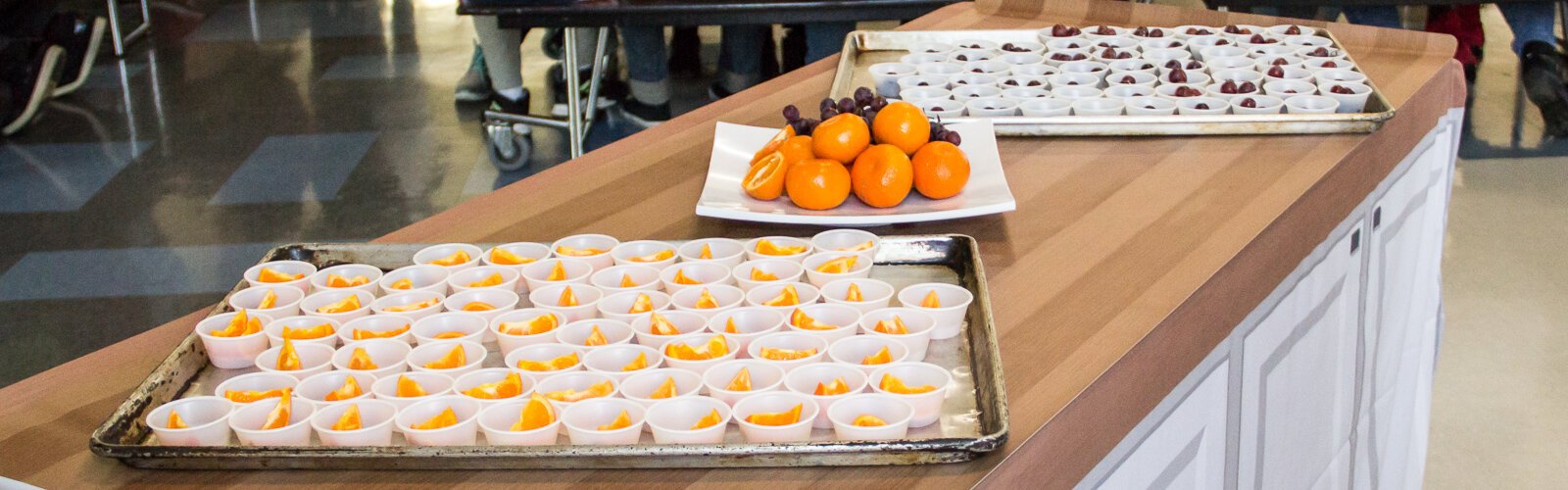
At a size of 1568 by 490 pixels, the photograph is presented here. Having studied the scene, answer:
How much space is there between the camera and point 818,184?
150 centimetres

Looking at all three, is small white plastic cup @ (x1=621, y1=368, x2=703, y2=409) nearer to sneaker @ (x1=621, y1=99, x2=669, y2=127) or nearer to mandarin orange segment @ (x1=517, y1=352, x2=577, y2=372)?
mandarin orange segment @ (x1=517, y1=352, x2=577, y2=372)

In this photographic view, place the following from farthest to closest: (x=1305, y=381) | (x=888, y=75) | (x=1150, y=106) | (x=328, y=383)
Result: (x=888, y=75) → (x=1150, y=106) → (x=1305, y=381) → (x=328, y=383)

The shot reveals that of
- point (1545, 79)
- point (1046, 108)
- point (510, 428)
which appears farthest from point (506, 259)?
point (1545, 79)

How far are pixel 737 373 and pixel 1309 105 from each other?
1.08m

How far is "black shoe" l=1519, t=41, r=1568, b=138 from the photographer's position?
4.32 m

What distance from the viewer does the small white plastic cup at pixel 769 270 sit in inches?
50.0

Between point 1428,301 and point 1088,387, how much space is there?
1.45m

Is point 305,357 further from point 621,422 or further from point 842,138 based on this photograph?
point 842,138

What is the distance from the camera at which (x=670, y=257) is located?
134 cm

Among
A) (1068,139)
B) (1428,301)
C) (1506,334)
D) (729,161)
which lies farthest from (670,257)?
(1506,334)

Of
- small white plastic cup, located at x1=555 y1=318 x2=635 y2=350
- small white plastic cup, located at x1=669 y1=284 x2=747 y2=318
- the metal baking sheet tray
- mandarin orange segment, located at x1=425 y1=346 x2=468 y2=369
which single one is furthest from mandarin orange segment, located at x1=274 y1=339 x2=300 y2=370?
the metal baking sheet tray

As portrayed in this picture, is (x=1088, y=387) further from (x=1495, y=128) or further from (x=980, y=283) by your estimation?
(x=1495, y=128)

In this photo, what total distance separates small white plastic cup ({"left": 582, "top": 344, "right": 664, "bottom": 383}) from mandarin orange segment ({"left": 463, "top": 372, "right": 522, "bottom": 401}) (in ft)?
0.20

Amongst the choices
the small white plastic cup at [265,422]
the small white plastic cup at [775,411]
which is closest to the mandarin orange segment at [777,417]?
the small white plastic cup at [775,411]
